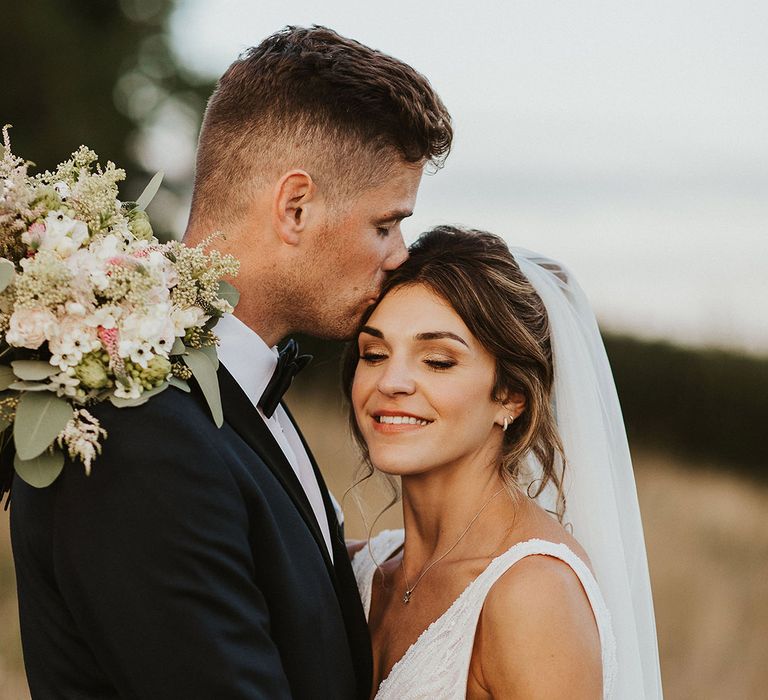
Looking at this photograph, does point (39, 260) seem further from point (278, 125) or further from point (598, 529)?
point (598, 529)

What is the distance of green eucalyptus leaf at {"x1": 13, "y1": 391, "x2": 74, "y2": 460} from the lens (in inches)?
80.0

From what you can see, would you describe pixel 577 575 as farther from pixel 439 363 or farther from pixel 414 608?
pixel 439 363

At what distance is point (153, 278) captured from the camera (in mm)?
2246

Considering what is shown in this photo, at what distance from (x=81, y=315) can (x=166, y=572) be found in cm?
61

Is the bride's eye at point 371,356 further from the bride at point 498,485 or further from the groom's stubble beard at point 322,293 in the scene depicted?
the groom's stubble beard at point 322,293

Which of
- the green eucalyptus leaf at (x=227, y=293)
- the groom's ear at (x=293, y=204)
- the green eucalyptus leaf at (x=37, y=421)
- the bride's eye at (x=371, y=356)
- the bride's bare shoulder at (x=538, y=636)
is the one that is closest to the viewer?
the green eucalyptus leaf at (x=37, y=421)

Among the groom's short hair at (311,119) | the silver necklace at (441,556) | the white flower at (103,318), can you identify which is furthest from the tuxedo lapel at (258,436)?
the silver necklace at (441,556)

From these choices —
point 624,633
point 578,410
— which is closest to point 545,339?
point 578,410

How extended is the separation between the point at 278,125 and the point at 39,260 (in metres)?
1.01

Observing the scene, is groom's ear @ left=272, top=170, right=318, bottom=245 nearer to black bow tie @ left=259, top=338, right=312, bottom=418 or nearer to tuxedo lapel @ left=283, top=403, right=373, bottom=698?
black bow tie @ left=259, top=338, right=312, bottom=418

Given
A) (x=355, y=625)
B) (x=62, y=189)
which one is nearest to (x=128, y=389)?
(x=62, y=189)

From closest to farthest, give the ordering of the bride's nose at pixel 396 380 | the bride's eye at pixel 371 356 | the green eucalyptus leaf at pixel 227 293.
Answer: the green eucalyptus leaf at pixel 227 293
the bride's nose at pixel 396 380
the bride's eye at pixel 371 356

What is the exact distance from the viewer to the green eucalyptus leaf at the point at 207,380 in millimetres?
2326

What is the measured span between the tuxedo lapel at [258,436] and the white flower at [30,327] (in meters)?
0.56
